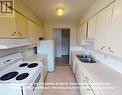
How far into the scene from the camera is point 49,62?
14.5 ft

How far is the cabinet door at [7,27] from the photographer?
185 centimetres

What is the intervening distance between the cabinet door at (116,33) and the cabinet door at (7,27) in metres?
1.58

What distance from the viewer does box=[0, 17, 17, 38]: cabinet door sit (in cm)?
185

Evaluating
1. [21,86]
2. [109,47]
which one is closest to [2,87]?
[21,86]

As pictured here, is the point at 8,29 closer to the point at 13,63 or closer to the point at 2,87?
the point at 13,63

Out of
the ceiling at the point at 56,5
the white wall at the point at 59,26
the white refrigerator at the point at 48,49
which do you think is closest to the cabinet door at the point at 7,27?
the ceiling at the point at 56,5

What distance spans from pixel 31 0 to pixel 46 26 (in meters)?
2.96

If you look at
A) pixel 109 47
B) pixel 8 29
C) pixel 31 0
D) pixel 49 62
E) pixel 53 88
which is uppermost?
pixel 31 0

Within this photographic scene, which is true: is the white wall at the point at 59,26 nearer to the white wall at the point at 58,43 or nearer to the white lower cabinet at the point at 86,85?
the white wall at the point at 58,43

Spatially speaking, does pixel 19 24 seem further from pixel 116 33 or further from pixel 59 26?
pixel 59 26

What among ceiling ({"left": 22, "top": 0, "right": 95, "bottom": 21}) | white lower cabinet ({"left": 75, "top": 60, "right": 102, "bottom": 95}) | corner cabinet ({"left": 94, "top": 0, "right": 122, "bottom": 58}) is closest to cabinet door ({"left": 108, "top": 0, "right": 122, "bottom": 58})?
corner cabinet ({"left": 94, "top": 0, "right": 122, "bottom": 58})

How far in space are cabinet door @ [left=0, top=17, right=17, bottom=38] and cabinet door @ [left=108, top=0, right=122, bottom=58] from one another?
1.58 meters

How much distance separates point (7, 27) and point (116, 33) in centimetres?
171

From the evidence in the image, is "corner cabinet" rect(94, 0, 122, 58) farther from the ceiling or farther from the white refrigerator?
the white refrigerator
